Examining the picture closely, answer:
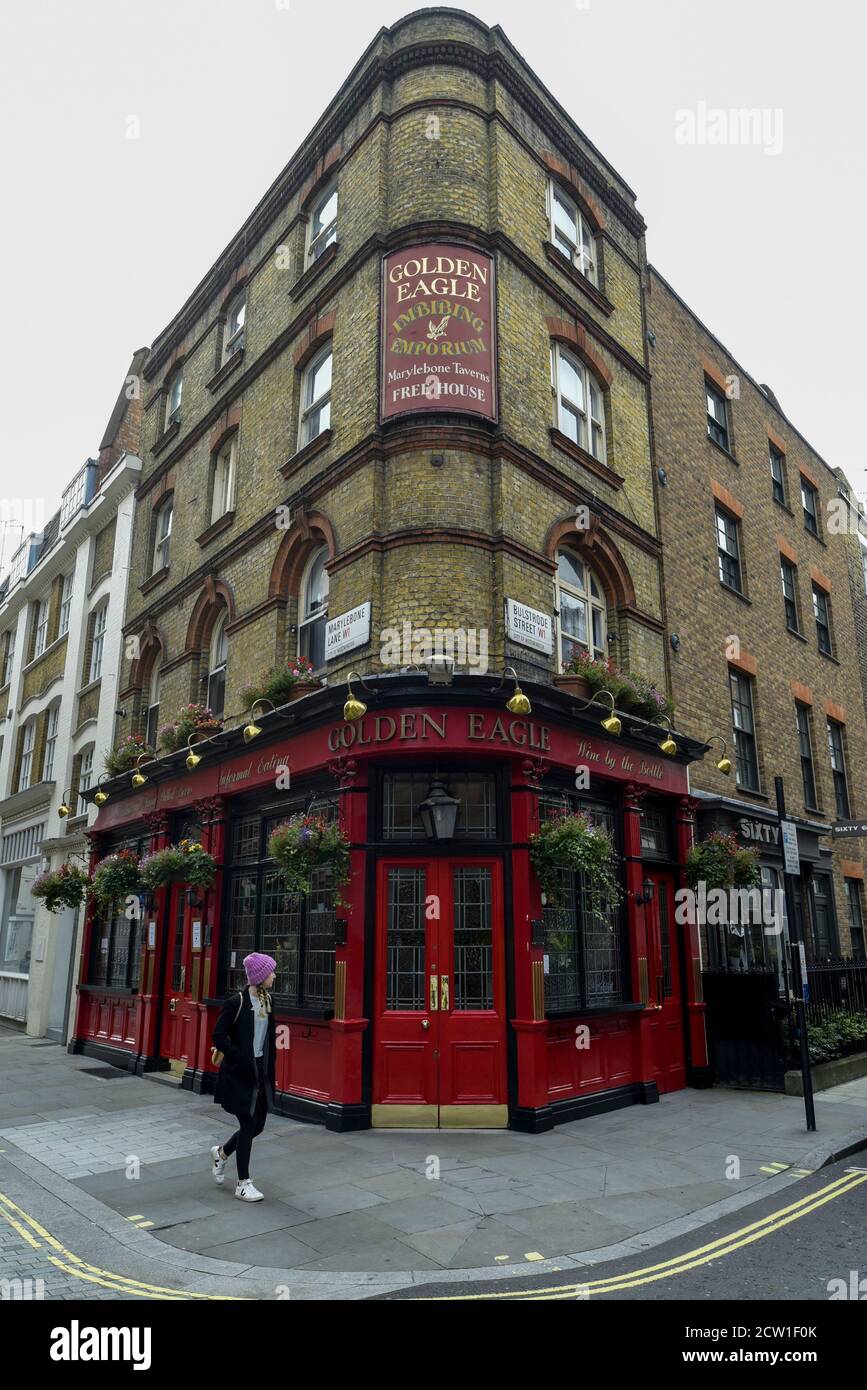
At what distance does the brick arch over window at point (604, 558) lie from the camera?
40.2 ft

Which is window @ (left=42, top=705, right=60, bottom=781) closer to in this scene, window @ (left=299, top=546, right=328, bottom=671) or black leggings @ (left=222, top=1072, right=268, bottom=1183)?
window @ (left=299, top=546, right=328, bottom=671)

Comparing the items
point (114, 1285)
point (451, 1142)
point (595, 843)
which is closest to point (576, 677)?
point (595, 843)

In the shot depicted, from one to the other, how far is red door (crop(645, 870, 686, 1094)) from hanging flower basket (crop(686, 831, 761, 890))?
422 millimetres

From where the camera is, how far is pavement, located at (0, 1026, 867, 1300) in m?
5.35

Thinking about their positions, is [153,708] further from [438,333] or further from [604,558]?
[438,333]

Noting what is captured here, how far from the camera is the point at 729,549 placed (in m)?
16.8

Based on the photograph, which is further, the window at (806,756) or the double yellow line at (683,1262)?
the window at (806,756)

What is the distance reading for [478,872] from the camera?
9.66 metres

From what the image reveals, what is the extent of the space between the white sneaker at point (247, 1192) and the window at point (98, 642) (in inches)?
557

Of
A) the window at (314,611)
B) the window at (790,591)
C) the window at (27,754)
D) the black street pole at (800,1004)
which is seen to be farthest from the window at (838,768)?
the window at (27,754)

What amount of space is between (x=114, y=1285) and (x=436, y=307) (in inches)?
402

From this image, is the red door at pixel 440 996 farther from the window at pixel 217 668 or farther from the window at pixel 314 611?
the window at pixel 217 668

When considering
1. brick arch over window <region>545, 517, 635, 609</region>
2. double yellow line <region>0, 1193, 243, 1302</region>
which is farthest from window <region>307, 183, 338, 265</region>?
double yellow line <region>0, 1193, 243, 1302</region>

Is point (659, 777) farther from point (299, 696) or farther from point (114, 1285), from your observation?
point (114, 1285)
